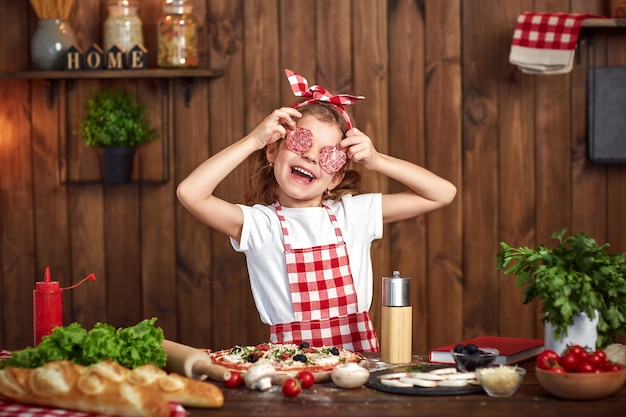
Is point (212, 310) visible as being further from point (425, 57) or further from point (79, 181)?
point (425, 57)

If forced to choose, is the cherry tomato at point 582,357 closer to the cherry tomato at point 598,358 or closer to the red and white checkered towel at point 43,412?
the cherry tomato at point 598,358

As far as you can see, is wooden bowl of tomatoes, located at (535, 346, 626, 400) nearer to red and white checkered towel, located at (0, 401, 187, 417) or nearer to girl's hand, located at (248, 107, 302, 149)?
red and white checkered towel, located at (0, 401, 187, 417)

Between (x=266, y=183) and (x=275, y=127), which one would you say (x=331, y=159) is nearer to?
(x=275, y=127)

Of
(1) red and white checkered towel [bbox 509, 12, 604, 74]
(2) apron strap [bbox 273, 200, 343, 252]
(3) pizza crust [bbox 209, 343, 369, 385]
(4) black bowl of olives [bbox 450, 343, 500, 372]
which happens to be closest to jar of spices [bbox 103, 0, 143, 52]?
(2) apron strap [bbox 273, 200, 343, 252]

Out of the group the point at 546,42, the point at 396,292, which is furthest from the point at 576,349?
the point at 546,42

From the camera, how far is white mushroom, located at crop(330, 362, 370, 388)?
1848 mm

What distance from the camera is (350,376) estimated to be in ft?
6.06

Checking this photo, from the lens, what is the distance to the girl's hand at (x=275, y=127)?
248 centimetres

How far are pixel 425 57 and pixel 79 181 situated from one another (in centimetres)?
140

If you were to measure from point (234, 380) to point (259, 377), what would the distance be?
57 millimetres

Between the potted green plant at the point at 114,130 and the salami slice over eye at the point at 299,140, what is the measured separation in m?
1.10

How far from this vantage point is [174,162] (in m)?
3.58

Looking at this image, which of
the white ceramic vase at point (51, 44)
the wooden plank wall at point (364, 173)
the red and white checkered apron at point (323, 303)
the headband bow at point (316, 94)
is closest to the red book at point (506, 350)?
the red and white checkered apron at point (323, 303)

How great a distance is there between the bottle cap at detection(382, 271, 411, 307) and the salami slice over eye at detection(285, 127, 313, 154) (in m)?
0.52
